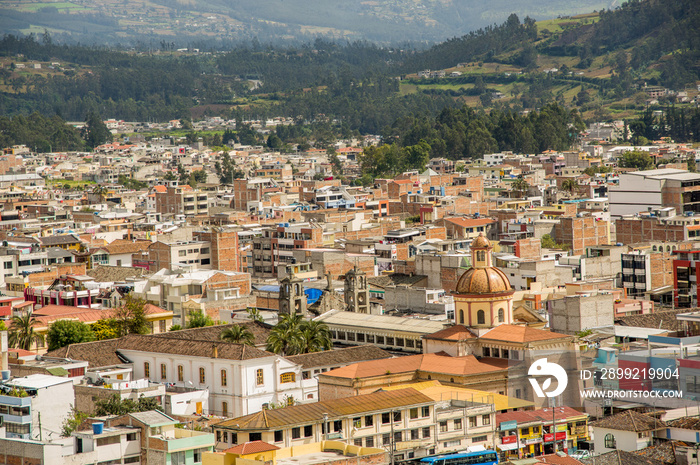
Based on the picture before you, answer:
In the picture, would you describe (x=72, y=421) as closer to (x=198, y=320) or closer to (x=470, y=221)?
(x=198, y=320)

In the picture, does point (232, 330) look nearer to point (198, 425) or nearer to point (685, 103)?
point (198, 425)

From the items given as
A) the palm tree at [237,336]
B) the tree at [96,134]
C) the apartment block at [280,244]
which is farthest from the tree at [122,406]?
the tree at [96,134]

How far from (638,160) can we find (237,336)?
8797cm

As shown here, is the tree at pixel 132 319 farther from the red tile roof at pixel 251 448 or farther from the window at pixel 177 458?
the red tile roof at pixel 251 448

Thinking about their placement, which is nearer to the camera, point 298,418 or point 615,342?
point 298,418

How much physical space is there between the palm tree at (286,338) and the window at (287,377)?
2857 mm

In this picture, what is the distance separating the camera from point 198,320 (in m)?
53.7

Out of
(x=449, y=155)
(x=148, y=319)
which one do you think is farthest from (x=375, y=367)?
(x=449, y=155)

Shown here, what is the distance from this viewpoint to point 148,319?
175 feet

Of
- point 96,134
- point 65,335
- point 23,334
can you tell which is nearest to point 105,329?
point 65,335

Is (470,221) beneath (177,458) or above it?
above

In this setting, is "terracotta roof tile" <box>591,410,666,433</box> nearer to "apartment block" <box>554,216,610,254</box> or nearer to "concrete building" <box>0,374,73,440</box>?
"concrete building" <box>0,374,73,440</box>

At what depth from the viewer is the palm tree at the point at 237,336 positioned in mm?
46812

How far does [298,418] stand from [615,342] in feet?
52.9
